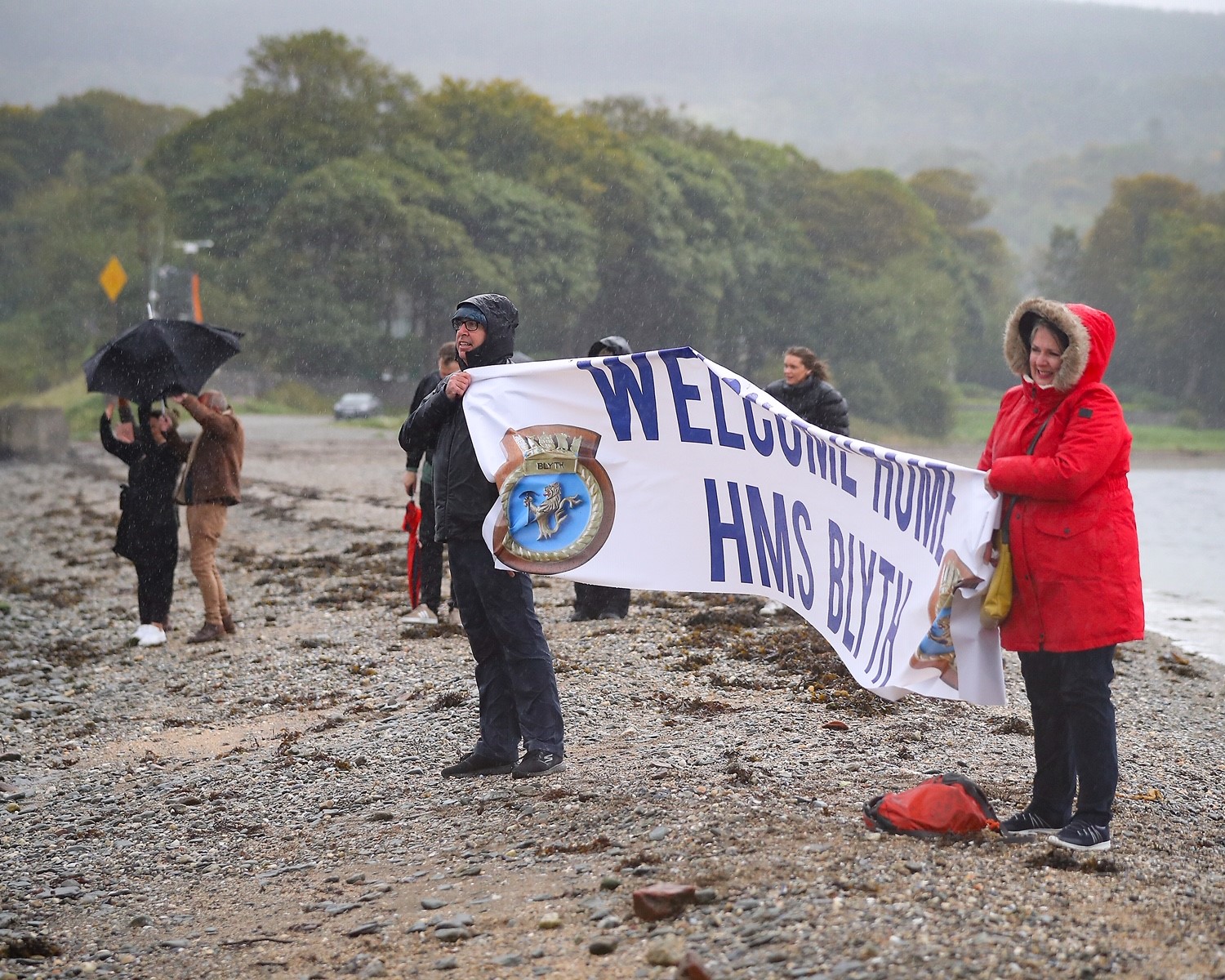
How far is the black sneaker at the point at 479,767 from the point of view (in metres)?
6.50

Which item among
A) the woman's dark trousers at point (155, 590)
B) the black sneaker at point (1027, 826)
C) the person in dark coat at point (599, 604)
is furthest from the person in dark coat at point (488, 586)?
the woman's dark trousers at point (155, 590)

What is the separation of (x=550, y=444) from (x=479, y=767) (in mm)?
1683

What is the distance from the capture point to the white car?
61656mm

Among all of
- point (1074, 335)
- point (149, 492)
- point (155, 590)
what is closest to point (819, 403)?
point (1074, 335)

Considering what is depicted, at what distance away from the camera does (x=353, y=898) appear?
5.33 meters

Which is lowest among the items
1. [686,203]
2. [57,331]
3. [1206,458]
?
[1206,458]

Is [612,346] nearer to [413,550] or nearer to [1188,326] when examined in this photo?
[413,550]

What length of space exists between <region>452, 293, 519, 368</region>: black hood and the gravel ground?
2066mm

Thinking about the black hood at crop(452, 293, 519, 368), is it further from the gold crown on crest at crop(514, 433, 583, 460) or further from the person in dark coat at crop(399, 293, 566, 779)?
the gold crown on crest at crop(514, 433, 583, 460)

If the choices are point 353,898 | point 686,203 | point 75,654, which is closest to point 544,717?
point 353,898

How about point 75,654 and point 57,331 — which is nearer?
point 75,654

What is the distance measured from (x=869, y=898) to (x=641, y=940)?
818mm

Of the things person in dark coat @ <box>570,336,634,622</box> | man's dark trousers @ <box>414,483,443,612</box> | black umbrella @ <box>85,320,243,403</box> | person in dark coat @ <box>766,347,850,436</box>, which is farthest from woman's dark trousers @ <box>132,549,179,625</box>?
person in dark coat @ <box>766,347,850,436</box>

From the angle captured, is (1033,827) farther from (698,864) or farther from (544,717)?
(544,717)
